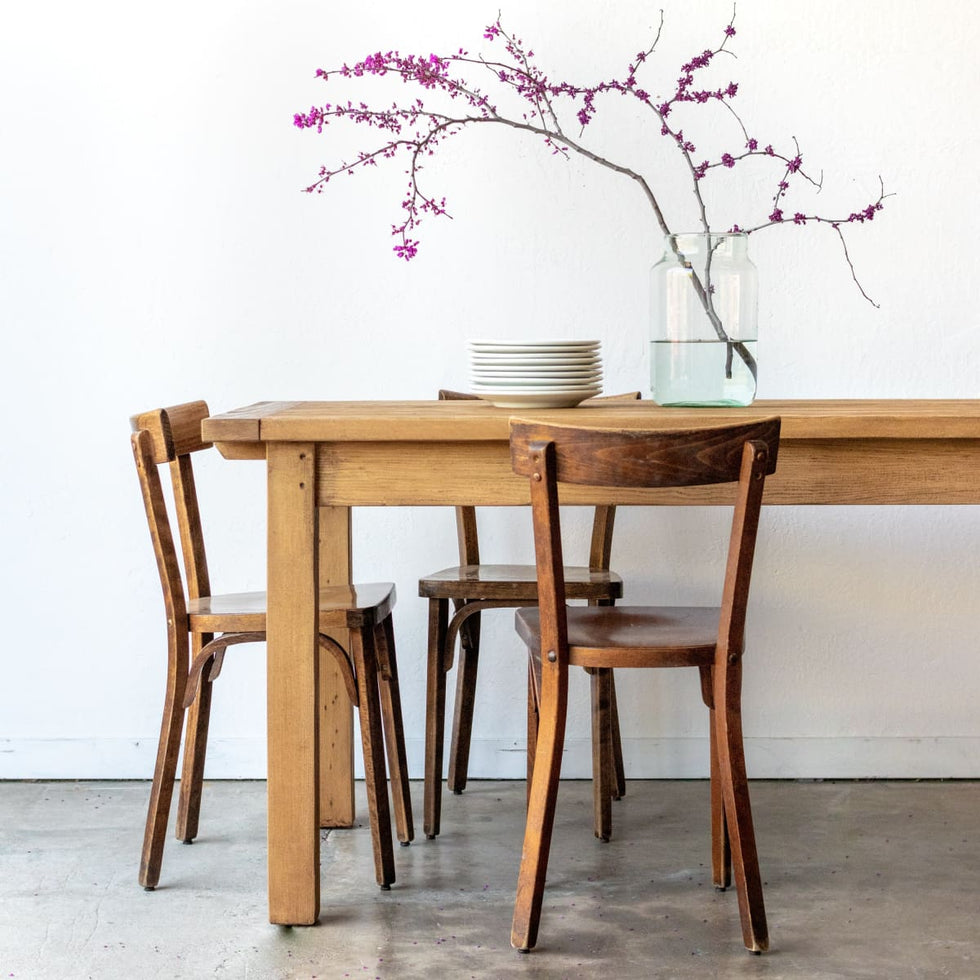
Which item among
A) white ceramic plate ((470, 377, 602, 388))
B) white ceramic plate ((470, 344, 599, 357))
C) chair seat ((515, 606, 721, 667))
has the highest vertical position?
white ceramic plate ((470, 344, 599, 357))

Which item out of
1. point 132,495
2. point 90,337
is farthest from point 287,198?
point 132,495

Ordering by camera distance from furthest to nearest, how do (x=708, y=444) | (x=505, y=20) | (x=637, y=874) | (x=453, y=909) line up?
(x=505, y=20), (x=637, y=874), (x=453, y=909), (x=708, y=444)

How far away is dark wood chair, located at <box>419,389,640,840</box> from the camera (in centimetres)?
264

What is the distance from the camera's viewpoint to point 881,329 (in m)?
3.07

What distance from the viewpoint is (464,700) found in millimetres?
2857

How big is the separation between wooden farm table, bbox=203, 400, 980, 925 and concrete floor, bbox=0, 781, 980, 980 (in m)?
0.17

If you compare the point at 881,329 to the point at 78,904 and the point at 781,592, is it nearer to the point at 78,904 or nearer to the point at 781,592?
the point at 781,592

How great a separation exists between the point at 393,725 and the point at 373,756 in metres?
0.17

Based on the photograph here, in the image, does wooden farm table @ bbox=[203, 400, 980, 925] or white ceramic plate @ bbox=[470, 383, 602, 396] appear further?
white ceramic plate @ bbox=[470, 383, 602, 396]

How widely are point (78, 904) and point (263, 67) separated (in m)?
1.91

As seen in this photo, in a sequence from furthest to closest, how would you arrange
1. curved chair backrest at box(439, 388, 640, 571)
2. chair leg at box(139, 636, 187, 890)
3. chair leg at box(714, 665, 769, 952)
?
curved chair backrest at box(439, 388, 640, 571) → chair leg at box(139, 636, 187, 890) → chair leg at box(714, 665, 769, 952)

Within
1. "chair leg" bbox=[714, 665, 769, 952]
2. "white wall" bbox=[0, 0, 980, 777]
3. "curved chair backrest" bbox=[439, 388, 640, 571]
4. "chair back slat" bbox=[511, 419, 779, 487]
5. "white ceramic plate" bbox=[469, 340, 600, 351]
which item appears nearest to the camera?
"chair back slat" bbox=[511, 419, 779, 487]

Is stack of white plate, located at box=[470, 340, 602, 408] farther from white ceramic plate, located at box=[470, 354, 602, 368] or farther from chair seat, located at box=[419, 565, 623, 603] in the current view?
chair seat, located at box=[419, 565, 623, 603]

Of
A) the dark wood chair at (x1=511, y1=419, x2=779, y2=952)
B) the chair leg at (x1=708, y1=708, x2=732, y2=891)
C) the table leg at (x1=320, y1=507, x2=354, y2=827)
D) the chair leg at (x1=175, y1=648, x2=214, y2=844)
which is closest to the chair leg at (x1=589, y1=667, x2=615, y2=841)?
the chair leg at (x1=708, y1=708, x2=732, y2=891)
